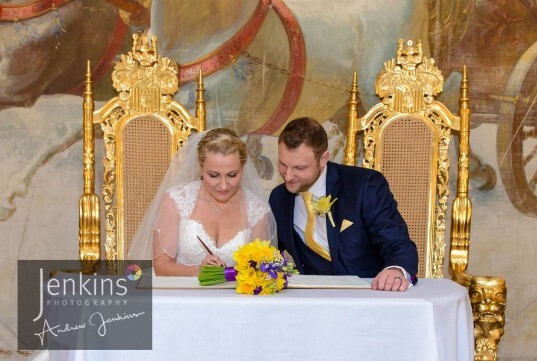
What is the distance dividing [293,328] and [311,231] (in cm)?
116

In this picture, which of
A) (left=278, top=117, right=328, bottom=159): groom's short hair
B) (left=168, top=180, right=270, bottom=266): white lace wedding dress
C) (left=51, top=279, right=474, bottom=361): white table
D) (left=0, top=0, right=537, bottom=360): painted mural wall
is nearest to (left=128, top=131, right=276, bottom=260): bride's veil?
(left=168, top=180, right=270, bottom=266): white lace wedding dress

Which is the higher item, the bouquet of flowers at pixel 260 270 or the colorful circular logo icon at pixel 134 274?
the bouquet of flowers at pixel 260 270

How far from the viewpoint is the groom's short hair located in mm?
3938

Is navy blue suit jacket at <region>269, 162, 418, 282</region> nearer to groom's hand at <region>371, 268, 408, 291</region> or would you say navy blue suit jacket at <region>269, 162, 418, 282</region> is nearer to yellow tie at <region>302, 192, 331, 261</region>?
yellow tie at <region>302, 192, 331, 261</region>

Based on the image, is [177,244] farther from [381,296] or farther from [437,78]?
[437,78]

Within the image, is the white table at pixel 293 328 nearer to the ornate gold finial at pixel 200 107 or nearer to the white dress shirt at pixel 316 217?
the white dress shirt at pixel 316 217

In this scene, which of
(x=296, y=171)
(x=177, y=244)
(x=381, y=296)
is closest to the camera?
(x=381, y=296)

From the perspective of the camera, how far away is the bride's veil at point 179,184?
4551 millimetres

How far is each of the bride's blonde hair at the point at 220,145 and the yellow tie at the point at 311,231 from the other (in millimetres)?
457

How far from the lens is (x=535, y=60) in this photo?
5.60m

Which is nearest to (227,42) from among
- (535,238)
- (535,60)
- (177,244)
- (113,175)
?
(113,175)

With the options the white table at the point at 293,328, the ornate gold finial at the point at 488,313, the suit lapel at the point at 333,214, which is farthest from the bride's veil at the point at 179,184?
the white table at the point at 293,328

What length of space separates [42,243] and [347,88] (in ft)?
8.18

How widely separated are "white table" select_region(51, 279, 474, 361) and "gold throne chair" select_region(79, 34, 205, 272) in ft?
6.58
